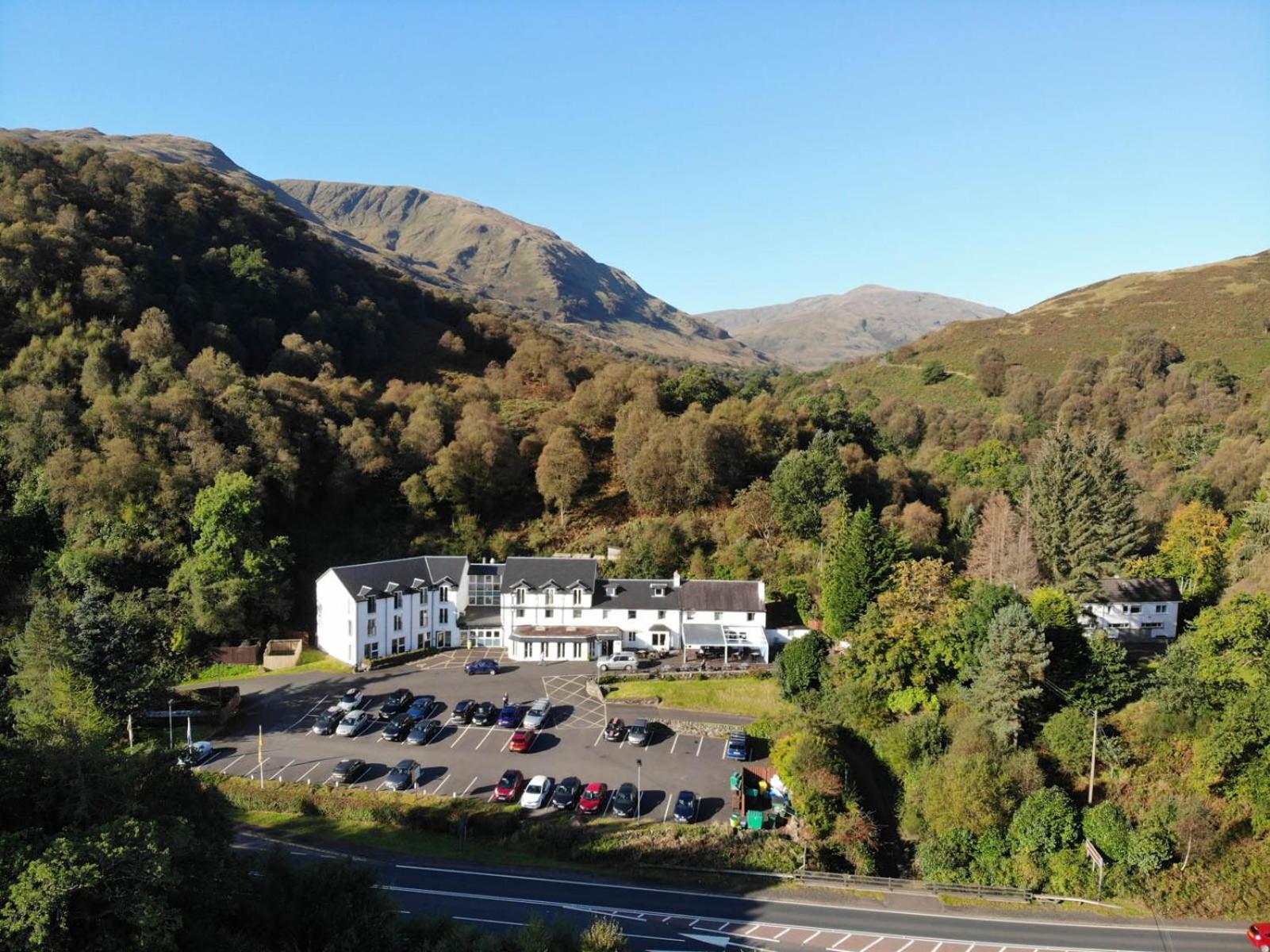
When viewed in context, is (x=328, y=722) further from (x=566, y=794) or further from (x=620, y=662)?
(x=620, y=662)

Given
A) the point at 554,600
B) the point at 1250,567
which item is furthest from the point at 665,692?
the point at 1250,567

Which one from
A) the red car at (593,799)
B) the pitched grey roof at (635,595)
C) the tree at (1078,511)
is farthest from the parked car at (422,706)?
the tree at (1078,511)

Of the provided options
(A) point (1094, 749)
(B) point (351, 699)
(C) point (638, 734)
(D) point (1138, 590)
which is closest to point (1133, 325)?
(D) point (1138, 590)

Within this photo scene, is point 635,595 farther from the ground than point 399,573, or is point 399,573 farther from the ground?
point 399,573

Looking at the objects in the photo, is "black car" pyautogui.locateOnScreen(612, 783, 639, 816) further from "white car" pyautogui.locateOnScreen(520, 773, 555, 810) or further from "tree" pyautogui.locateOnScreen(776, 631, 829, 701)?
"tree" pyautogui.locateOnScreen(776, 631, 829, 701)

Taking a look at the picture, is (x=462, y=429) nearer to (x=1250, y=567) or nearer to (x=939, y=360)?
(x=1250, y=567)

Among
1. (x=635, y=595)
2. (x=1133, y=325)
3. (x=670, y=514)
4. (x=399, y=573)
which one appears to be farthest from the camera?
(x=1133, y=325)
